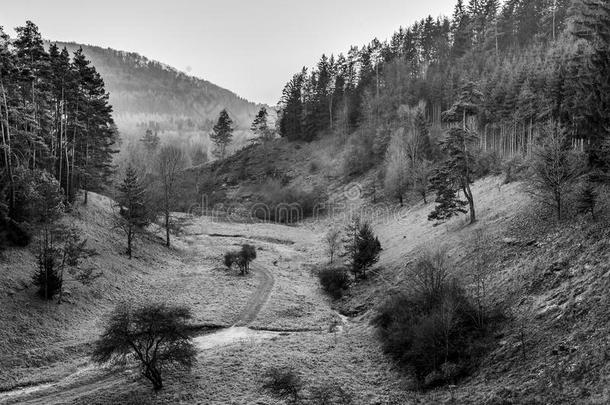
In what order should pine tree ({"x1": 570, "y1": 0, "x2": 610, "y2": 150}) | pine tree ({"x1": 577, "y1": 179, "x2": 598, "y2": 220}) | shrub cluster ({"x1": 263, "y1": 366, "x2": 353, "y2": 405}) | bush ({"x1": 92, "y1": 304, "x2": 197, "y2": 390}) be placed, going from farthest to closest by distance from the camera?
pine tree ({"x1": 570, "y1": 0, "x2": 610, "y2": 150}), pine tree ({"x1": 577, "y1": 179, "x2": 598, "y2": 220}), bush ({"x1": 92, "y1": 304, "x2": 197, "y2": 390}), shrub cluster ({"x1": 263, "y1": 366, "x2": 353, "y2": 405})

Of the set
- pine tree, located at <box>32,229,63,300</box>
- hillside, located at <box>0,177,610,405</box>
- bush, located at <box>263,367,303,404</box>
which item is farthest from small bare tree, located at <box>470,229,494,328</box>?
pine tree, located at <box>32,229,63,300</box>

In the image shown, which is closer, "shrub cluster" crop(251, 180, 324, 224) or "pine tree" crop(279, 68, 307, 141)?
"shrub cluster" crop(251, 180, 324, 224)

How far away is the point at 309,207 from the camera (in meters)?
85.9

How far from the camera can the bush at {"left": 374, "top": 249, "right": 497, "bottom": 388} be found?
1955 centimetres

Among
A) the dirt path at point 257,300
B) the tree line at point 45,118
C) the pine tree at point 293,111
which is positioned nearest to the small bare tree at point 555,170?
the dirt path at point 257,300

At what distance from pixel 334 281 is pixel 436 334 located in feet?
65.3

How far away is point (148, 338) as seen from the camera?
2019 centimetres

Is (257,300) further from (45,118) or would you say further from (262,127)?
(262,127)

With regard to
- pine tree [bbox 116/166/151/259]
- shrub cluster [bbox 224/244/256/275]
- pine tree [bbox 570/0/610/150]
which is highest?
pine tree [bbox 570/0/610/150]

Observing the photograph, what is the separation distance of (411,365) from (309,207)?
64.8m

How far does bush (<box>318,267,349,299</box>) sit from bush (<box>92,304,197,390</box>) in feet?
67.3

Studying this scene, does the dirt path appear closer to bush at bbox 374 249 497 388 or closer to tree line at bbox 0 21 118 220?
bush at bbox 374 249 497 388

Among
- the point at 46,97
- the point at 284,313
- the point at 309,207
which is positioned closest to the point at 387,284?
the point at 284,313

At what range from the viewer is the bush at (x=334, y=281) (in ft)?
130
